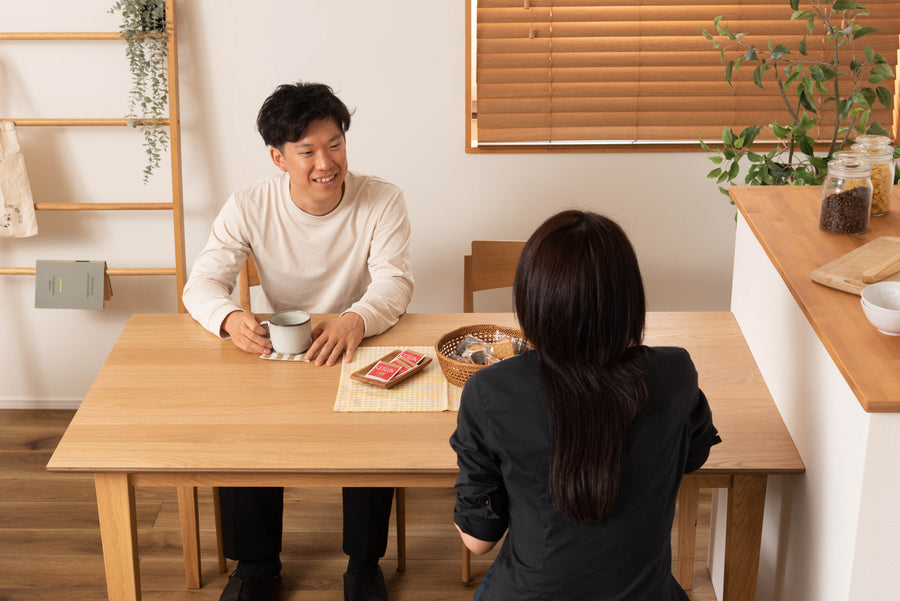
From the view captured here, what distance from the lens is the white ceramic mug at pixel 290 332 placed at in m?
2.00

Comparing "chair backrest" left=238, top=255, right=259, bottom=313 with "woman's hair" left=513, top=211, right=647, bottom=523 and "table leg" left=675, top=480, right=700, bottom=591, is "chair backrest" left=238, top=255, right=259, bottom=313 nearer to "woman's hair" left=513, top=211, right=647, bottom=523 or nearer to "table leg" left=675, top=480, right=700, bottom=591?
"table leg" left=675, top=480, right=700, bottom=591

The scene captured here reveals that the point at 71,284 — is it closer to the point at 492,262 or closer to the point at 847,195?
the point at 492,262

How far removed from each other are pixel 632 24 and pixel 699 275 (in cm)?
94

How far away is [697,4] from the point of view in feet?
9.89

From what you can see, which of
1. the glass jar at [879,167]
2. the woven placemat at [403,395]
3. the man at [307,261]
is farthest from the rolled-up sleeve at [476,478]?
the glass jar at [879,167]

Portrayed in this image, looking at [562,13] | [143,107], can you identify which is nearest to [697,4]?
[562,13]

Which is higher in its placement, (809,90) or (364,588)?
(809,90)

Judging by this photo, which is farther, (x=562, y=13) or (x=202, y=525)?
(x=562, y=13)

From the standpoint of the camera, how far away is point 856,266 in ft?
5.37

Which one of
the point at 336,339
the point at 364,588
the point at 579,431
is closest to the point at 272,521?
the point at 364,588

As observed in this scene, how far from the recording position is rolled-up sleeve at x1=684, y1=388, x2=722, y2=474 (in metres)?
1.37

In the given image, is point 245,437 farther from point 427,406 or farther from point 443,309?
point 443,309

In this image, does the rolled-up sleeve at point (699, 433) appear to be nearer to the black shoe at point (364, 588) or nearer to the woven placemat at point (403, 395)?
the woven placemat at point (403, 395)

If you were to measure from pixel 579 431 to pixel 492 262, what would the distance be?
56.3 inches
